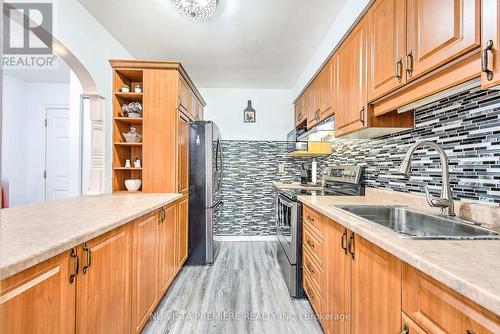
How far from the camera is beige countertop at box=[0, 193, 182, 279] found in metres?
0.69

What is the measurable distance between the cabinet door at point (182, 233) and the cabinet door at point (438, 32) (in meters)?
2.20

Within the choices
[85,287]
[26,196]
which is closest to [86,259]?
[85,287]

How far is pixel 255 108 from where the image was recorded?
3.96 m

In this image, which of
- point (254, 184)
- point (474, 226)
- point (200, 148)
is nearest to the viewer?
point (474, 226)

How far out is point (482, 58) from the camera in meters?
0.78

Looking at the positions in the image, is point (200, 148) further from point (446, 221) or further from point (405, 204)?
point (446, 221)

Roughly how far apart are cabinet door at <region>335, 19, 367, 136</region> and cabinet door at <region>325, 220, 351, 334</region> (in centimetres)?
78

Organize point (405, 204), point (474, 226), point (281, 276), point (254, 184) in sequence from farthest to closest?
point (254, 184) → point (281, 276) → point (405, 204) → point (474, 226)

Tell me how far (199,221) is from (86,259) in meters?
1.85

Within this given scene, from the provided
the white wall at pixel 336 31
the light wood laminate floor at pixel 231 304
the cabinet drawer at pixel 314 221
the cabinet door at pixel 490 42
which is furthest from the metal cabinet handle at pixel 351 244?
the white wall at pixel 336 31

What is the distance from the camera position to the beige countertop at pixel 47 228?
27.0 inches

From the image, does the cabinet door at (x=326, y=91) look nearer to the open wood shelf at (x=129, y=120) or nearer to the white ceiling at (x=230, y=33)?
the white ceiling at (x=230, y=33)

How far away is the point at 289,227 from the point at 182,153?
1344mm

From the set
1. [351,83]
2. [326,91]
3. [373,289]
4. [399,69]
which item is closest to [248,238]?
[326,91]
